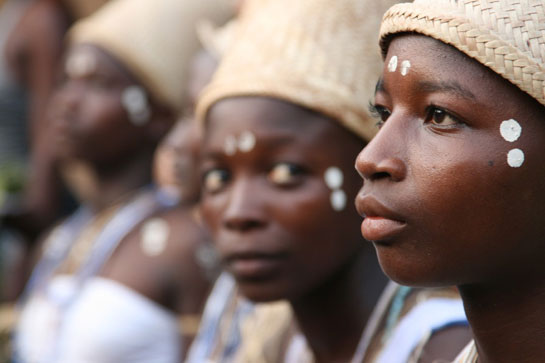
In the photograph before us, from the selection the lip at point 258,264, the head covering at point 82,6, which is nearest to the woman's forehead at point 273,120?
the lip at point 258,264

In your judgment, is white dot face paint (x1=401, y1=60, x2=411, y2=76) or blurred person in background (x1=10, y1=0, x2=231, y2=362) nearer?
white dot face paint (x1=401, y1=60, x2=411, y2=76)

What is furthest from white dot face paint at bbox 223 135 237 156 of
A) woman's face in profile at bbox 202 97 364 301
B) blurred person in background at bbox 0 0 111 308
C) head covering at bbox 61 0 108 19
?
head covering at bbox 61 0 108 19

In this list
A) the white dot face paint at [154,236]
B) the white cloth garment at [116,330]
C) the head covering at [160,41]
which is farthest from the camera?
the head covering at [160,41]

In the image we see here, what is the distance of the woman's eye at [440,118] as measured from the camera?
64.8 inches

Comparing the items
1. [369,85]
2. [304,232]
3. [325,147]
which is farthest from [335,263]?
[369,85]

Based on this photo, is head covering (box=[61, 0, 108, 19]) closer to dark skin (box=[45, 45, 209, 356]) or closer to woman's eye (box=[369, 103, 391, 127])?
dark skin (box=[45, 45, 209, 356])

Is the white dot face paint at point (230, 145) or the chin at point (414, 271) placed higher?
the chin at point (414, 271)

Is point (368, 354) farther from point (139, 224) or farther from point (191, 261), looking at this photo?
point (139, 224)

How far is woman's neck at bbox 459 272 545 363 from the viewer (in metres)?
1.66

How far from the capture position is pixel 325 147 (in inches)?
101

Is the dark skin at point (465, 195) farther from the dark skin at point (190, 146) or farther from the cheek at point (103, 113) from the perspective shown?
the cheek at point (103, 113)

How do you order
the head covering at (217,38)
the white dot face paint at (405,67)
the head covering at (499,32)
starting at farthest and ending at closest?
the head covering at (217,38) < the white dot face paint at (405,67) < the head covering at (499,32)

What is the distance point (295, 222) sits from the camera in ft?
8.19

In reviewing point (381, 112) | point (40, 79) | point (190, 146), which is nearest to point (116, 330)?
point (190, 146)
